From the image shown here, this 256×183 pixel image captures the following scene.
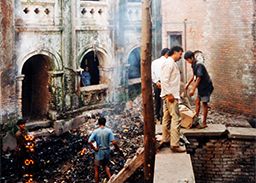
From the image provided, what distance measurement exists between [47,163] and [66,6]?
6.65m

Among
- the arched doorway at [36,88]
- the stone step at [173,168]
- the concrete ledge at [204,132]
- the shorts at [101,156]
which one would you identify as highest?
the arched doorway at [36,88]

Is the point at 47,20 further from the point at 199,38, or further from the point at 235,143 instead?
the point at 235,143

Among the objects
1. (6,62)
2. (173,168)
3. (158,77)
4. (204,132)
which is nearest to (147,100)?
(173,168)

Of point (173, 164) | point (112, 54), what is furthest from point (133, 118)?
point (173, 164)

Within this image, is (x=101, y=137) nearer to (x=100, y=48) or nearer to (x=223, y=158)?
(x=223, y=158)

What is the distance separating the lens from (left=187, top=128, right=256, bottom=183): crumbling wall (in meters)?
9.51

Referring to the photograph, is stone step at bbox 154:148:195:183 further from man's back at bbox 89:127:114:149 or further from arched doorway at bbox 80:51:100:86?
arched doorway at bbox 80:51:100:86

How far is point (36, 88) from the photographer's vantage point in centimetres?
1664

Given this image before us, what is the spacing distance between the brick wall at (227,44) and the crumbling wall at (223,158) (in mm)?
3718

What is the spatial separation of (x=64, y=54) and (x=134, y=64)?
203 inches

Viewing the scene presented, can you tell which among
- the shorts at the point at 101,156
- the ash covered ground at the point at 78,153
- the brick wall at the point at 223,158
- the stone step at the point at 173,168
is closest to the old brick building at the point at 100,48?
the ash covered ground at the point at 78,153

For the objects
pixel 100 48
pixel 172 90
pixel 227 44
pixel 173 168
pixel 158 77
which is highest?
pixel 100 48

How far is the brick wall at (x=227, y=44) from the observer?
13008mm

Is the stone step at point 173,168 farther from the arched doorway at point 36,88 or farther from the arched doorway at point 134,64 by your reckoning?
the arched doorway at point 134,64
